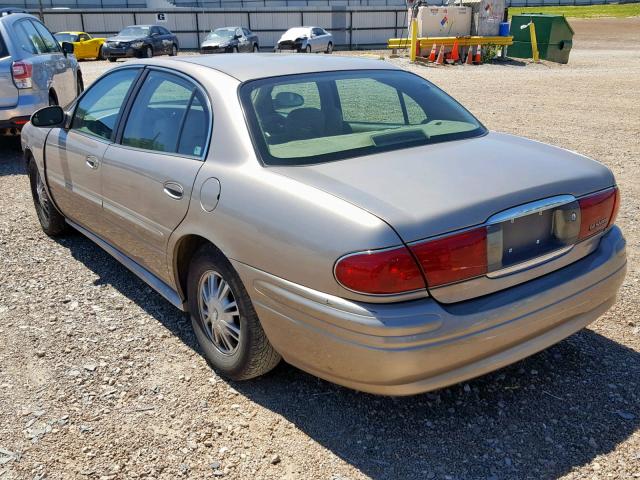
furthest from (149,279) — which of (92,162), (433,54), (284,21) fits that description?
(284,21)

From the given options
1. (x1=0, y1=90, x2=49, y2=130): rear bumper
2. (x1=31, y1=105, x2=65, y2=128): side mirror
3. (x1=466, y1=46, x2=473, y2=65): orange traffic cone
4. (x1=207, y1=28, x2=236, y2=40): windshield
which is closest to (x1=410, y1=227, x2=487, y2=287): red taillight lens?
(x1=31, y1=105, x2=65, y2=128): side mirror

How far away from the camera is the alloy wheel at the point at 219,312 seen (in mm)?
3182

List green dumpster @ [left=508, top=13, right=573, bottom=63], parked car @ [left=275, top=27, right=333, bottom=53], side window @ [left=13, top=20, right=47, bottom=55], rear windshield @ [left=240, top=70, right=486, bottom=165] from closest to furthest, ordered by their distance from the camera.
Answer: rear windshield @ [left=240, top=70, right=486, bottom=165] → side window @ [left=13, top=20, right=47, bottom=55] → green dumpster @ [left=508, top=13, right=573, bottom=63] → parked car @ [left=275, top=27, right=333, bottom=53]

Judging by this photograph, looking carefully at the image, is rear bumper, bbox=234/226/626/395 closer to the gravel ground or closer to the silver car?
the silver car

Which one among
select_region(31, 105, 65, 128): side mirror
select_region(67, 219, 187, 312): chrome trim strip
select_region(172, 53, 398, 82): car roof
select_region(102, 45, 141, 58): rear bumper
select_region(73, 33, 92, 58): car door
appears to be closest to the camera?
select_region(172, 53, 398, 82): car roof

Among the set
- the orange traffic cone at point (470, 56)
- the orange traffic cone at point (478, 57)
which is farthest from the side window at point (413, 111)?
the orange traffic cone at point (478, 57)

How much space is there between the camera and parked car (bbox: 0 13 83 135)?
7.94 metres

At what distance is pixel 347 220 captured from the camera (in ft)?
8.19

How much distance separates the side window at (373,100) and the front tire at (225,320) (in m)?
1.17

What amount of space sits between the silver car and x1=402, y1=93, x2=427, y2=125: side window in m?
0.01

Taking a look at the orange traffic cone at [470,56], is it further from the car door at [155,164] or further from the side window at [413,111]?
the car door at [155,164]

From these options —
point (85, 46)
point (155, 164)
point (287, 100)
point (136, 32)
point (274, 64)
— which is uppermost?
point (274, 64)

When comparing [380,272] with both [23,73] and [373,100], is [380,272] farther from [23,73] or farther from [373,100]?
[23,73]

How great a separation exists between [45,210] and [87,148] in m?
1.45
